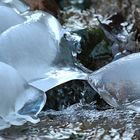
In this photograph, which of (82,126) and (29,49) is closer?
(82,126)

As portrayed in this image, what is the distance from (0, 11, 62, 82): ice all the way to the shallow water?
9 centimetres

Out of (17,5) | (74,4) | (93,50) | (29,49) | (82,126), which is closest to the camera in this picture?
(82,126)

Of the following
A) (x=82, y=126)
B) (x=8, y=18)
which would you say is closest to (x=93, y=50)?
(x=8, y=18)

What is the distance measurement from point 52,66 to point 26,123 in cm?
16

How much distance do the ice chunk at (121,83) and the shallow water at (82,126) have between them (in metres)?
0.02

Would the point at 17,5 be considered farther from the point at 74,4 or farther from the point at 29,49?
the point at 74,4

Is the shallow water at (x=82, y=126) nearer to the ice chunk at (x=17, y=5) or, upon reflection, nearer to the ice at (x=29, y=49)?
the ice at (x=29, y=49)

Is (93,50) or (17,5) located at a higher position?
(17,5)

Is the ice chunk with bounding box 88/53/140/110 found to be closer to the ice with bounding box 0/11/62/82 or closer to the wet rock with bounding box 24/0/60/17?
the ice with bounding box 0/11/62/82

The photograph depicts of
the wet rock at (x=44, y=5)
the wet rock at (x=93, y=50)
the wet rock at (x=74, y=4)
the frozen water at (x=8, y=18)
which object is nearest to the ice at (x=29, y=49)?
the frozen water at (x=8, y=18)

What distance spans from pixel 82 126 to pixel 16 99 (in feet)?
0.37

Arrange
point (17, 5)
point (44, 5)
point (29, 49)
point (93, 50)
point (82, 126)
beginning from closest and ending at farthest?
point (82, 126) → point (29, 49) → point (93, 50) → point (17, 5) → point (44, 5)

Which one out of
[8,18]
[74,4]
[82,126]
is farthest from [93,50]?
[74,4]

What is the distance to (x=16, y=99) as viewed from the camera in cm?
81
